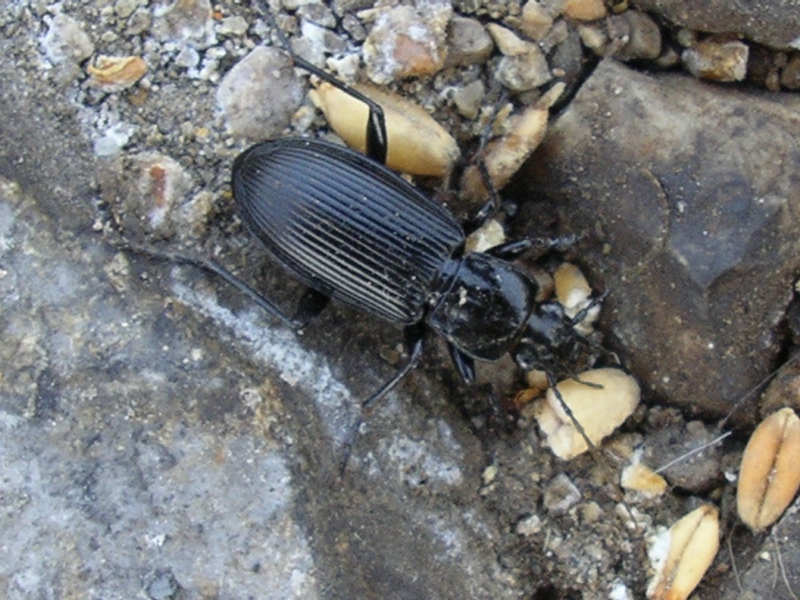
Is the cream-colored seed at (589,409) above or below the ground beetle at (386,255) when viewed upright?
below

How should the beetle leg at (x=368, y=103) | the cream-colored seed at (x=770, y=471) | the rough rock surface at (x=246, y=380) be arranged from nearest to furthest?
1. the rough rock surface at (x=246, y=380)
2. the cream-colored seed at (x=770, y=471)
3. the beetle leg at (x=368, y=103)

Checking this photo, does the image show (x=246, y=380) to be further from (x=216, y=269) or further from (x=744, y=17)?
(x=744, y=17)

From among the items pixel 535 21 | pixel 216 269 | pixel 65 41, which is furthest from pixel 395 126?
pixel 65 41

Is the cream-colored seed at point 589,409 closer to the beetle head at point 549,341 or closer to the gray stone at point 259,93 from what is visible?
the beetle head at point 549,341

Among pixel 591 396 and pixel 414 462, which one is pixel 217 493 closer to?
pixel 414 462

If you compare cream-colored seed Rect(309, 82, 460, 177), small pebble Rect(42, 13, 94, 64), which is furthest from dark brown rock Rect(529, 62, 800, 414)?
small pebble Rect(42, 13, 94, 64)

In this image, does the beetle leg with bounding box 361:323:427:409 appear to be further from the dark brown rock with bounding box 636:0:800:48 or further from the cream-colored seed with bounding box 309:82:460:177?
the dark brown rock with bounding box 636:0:800:48

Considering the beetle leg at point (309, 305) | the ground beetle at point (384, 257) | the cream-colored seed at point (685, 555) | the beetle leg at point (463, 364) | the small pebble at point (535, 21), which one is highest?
the small pebble at point (535, 21)

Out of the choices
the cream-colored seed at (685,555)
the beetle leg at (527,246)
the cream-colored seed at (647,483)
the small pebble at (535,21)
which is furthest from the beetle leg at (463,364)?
the small pebble at (535,21)
